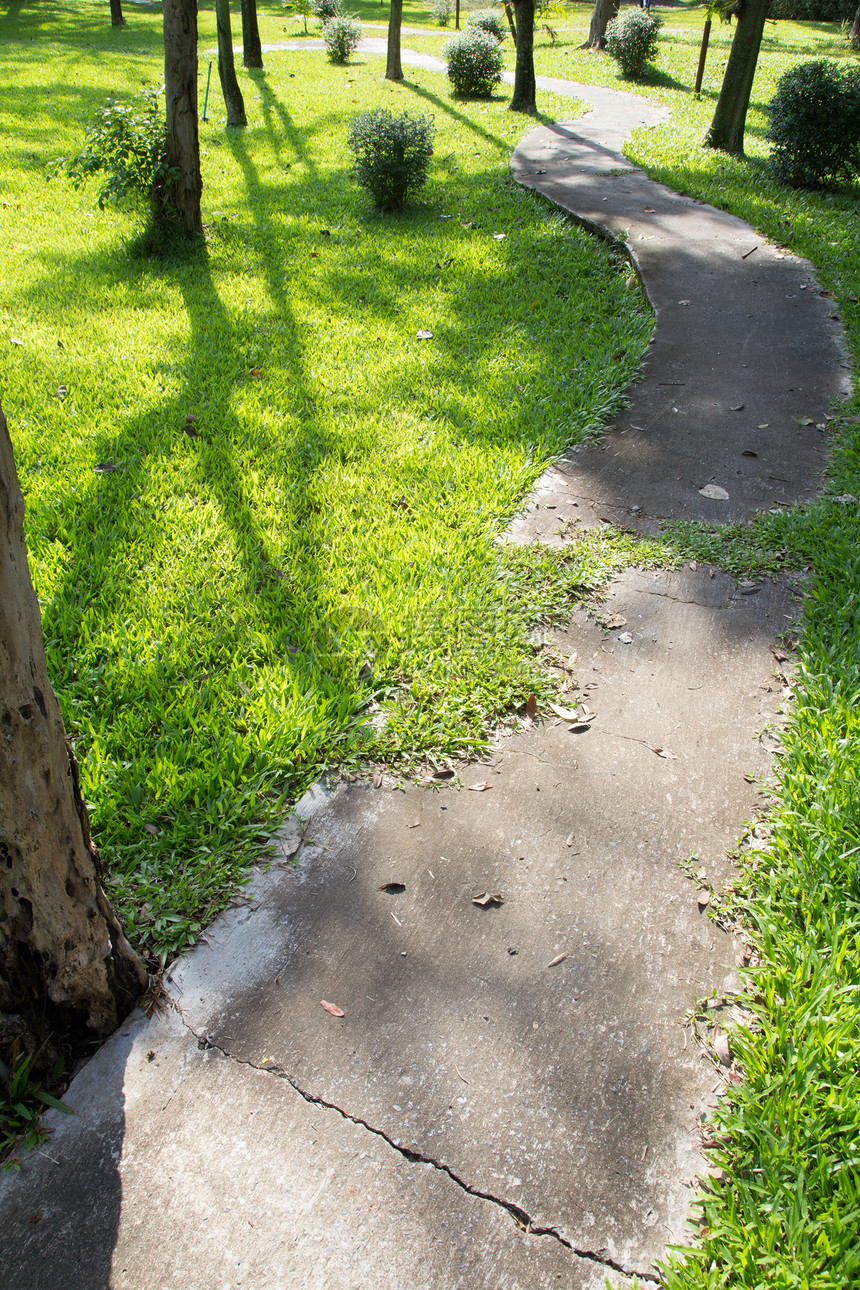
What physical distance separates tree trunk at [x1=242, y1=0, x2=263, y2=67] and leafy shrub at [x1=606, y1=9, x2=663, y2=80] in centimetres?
703

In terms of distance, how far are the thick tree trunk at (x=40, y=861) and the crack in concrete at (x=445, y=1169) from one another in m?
0.26

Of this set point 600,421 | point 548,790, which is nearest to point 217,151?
point 600,421

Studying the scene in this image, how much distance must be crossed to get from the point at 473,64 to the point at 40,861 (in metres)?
16.2

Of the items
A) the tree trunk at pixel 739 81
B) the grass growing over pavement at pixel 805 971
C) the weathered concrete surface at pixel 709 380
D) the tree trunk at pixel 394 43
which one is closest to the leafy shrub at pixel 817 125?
the tree trunk at pixel 739 81

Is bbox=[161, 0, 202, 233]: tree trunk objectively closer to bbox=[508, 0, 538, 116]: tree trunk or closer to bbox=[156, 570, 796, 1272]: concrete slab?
bbox=[156, 570, 796, 1272]: concrete slab

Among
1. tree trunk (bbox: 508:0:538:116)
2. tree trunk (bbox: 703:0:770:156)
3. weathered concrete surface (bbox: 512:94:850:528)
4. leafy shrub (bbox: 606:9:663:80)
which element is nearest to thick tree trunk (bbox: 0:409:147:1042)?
weathered concrete surface (bbox: 512:94:850:528)

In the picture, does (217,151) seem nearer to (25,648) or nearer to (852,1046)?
(25,648)

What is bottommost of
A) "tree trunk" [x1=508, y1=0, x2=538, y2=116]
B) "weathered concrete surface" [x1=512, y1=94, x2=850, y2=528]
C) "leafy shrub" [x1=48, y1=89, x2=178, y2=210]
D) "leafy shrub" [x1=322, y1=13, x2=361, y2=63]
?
"weathered concrete surface" [x1=512, y1=94, x2=850, y2=528]

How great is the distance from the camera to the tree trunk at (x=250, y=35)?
1393 centimetres

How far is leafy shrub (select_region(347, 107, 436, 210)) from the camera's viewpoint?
8047 mm

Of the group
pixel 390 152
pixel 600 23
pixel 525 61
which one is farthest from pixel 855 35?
pixel 390 152

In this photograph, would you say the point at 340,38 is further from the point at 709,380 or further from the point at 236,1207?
the point at 236,1207

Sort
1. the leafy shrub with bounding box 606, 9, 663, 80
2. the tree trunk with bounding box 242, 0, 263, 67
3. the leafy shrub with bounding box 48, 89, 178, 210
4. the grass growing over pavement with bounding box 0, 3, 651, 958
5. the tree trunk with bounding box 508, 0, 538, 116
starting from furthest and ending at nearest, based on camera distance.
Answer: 1. the leafy shrub with bounding box 606, 9, 663, 80
2. the tree trunk with bounding box 242, 0, 263, 67
3. the tree trunk with bounding box 508, 0, 538, 116
4. the leafy shrub with bounding box 48, 89, 178, 210
5. the grass growing over pavement with bounding box 0, 3, 651, 958

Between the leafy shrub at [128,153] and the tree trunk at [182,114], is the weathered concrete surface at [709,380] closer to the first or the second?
the tree trunk at [182,114]
